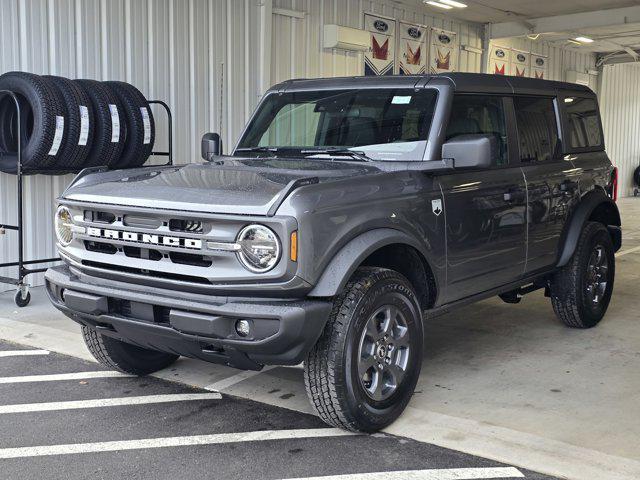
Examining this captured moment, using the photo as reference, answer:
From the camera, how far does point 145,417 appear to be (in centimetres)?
418

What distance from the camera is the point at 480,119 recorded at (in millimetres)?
4891

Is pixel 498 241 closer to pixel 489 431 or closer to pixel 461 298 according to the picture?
pixel 461 298

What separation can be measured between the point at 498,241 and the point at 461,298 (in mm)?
482

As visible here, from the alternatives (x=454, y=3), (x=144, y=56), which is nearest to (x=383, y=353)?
→ (x=144, y=56)

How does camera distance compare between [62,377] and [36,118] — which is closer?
[62,377]

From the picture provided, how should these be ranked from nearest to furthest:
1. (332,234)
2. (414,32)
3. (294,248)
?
(294,248) → (332,234) → (414,32)

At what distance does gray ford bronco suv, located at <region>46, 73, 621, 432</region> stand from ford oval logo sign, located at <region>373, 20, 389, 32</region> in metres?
7.50

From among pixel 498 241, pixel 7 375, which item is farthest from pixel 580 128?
pixel 7 375

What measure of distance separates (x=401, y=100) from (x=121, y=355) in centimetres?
230

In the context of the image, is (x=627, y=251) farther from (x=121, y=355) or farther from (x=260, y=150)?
(x=121, y=355)

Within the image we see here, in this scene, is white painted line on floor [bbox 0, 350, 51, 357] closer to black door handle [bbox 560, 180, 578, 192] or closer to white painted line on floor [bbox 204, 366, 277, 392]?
white painted line on floor [bbox 204, 366, 277, 392]

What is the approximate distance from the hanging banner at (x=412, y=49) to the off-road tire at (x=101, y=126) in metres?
7.03

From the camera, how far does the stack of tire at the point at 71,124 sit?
692 centimetres

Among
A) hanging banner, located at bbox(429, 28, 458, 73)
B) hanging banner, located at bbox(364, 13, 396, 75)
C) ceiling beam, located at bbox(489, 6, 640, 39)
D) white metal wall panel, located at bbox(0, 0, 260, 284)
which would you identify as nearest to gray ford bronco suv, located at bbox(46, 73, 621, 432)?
white metal wall panel, located at bbox(0, 0, 260, 284)
